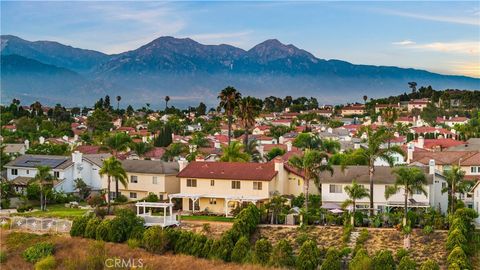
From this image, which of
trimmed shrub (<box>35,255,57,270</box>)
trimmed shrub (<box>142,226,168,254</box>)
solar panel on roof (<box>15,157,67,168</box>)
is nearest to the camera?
trimmed shrub (<box>35,255,57,270</box>)

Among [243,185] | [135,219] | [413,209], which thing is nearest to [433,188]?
[413,209]

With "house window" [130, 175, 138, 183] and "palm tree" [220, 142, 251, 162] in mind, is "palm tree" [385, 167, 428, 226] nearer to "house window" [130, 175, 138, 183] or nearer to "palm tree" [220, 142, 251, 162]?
"palm tree" [220, 142, 251, 162]

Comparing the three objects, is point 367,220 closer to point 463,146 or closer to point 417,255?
point 417,255

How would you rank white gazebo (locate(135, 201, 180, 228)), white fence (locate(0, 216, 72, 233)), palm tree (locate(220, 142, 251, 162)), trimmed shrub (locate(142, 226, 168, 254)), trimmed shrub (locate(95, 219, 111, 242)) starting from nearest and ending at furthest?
trimmed shrub (locate(142, 226, 168, 254)) < trimmed shrub (locate(95, 219, 111, 242)) < white gazebo (locate(135, 201, 180, 228)) < white fence (locate(0, 216, 72, 233)) < palm tree (locate(220, 142, 251, 162))

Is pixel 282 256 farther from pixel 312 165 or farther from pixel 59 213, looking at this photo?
pixel 59 213

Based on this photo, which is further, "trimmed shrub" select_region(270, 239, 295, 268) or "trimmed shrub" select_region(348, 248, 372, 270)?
"trimmed shrub" select_region(270, 239, 295, 268)

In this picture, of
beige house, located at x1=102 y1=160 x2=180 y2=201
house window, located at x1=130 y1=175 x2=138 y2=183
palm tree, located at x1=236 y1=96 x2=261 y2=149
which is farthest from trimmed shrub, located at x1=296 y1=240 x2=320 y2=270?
palm tree, located at x1=236 y1=96 x2=261 y2=149

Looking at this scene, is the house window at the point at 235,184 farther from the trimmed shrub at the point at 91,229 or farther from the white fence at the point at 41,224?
the white fence at the point at 41,224
